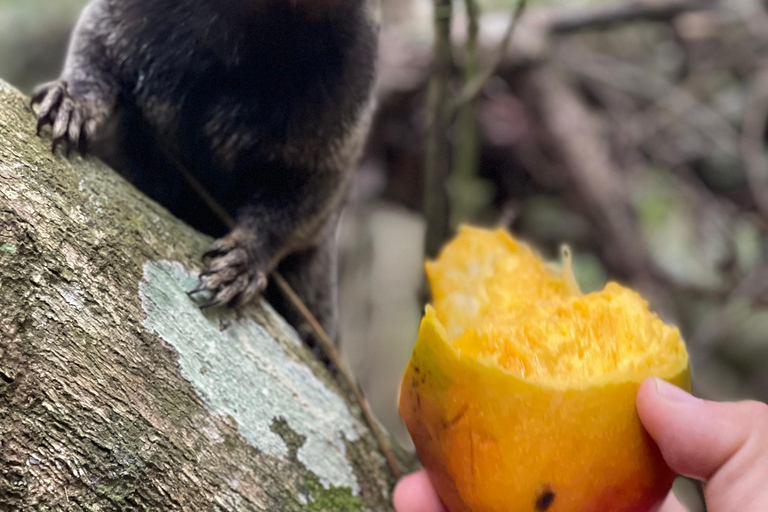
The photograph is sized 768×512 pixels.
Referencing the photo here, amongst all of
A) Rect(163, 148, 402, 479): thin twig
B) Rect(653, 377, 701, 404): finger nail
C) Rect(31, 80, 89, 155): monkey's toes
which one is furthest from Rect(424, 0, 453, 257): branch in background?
Rect(653, 377, 701, 404): finger nail

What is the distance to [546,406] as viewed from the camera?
1010 millimetres

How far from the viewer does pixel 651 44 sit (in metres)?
4.61

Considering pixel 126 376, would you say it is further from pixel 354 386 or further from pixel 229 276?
pixel 354 386

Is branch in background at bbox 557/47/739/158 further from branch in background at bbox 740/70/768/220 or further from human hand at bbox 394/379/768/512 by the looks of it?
human hand at bbox 394/379/768/512

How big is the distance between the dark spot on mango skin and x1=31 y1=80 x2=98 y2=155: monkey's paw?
122 cm

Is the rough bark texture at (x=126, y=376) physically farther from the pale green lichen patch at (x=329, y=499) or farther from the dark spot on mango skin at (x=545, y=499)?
the dark spot on mango skin at (x=545, y=499)

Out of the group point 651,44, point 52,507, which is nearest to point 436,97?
point 52,507

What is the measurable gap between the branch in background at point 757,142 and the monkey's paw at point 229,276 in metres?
3.28

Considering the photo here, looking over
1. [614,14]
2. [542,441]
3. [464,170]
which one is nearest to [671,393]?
[542,441]

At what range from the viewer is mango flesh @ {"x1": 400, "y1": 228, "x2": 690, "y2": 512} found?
1019 mm

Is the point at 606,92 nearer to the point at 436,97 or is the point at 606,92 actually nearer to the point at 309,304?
the point at 436,97

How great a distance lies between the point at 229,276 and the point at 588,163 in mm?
2830

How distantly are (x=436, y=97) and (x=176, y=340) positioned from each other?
1775 millimetres

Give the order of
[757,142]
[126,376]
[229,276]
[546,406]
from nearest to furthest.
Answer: [546,406]
[126,376]
[229,276]
[757,142]
